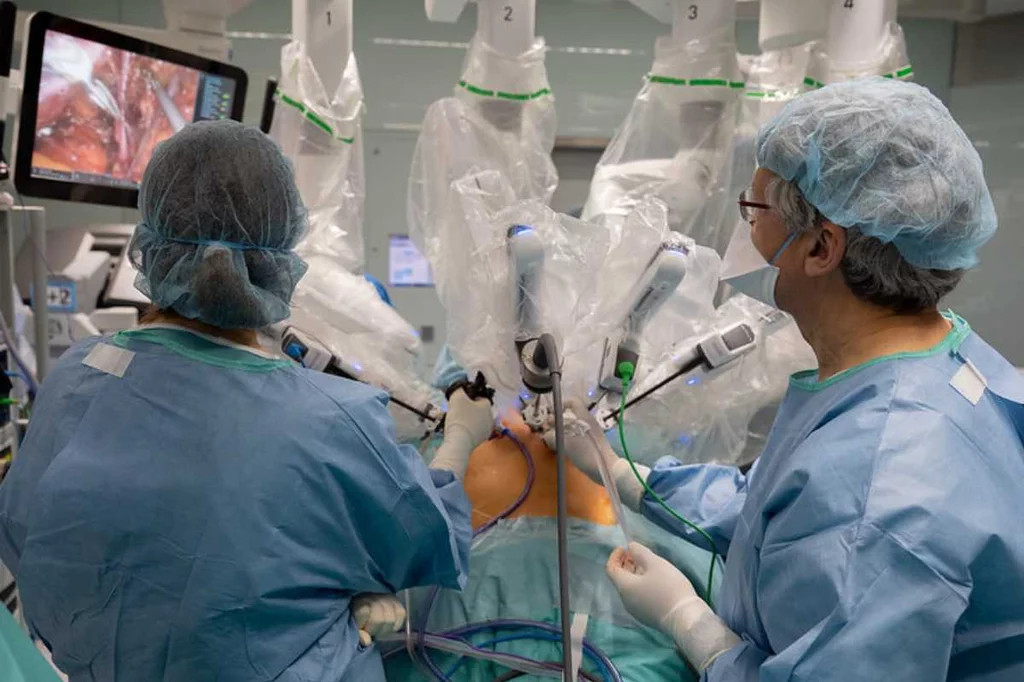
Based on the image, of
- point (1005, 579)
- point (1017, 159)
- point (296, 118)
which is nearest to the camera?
point (1005, 579)

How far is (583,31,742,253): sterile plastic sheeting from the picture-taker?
1698 millimetres

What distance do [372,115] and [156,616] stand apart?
2863 millimetres

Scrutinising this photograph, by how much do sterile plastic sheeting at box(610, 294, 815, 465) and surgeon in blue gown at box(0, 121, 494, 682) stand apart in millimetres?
652

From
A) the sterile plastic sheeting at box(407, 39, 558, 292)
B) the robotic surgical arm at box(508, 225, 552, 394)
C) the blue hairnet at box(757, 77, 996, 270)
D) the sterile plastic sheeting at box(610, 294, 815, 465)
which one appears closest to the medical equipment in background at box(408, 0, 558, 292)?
the sterile plastic sheeting at box(407, 39, 558, 292)

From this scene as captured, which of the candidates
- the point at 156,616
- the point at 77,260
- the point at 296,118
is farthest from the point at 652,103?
the point at 77,260

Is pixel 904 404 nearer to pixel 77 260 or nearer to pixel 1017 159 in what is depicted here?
pixel 77 260

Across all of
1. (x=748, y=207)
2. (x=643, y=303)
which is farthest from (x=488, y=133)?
(x=748, y=207)

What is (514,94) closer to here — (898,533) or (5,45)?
(5,45)

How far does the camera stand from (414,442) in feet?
5.62

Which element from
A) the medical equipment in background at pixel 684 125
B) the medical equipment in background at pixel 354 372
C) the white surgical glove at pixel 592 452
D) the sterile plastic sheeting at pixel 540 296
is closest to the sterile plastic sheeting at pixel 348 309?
the medical equipment in background at pixel 354 372

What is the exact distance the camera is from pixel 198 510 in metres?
0.96

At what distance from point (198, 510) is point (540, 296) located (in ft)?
2.03

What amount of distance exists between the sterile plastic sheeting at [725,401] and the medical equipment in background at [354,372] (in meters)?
0.39

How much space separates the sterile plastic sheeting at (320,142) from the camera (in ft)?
5.46
